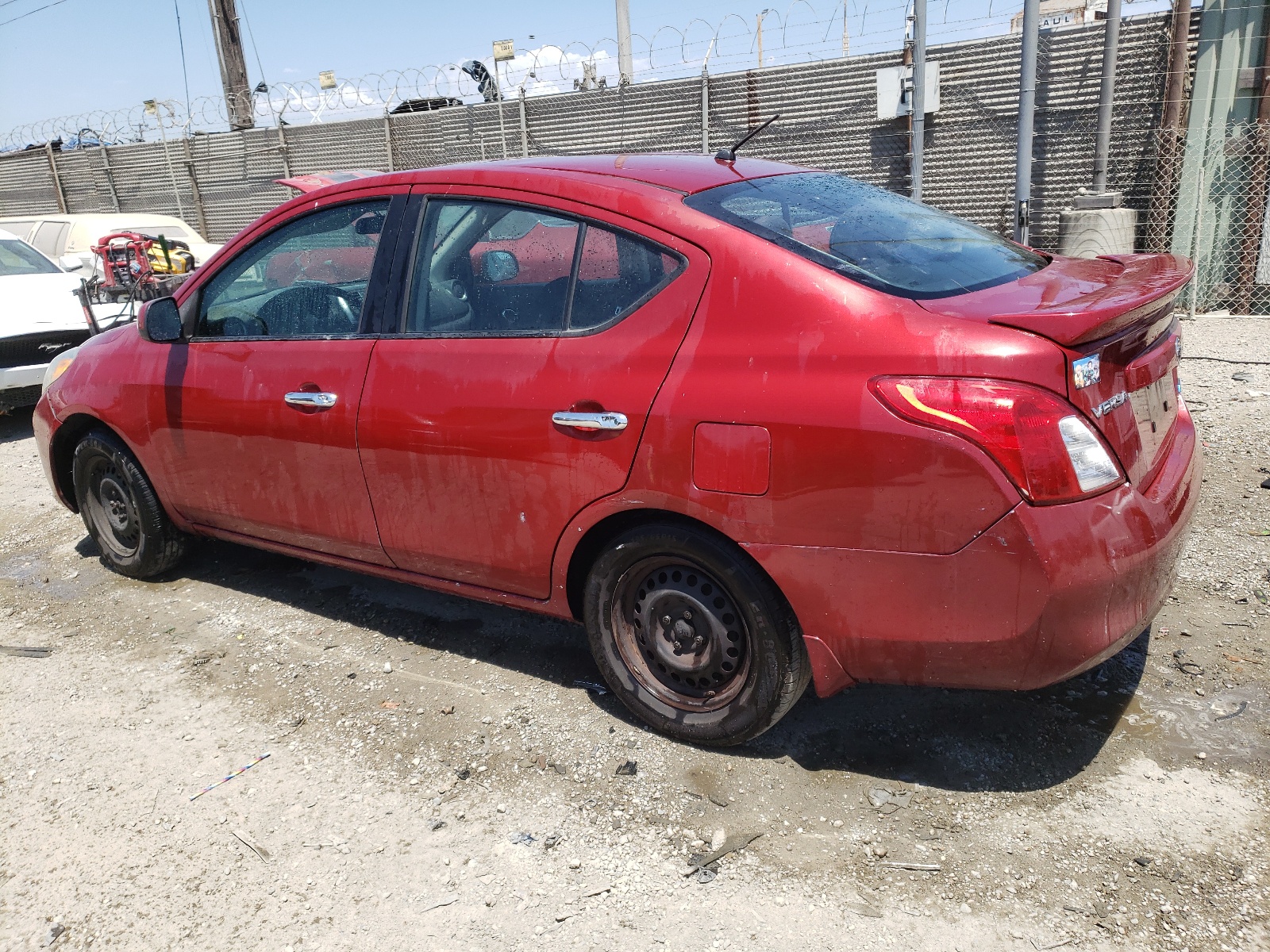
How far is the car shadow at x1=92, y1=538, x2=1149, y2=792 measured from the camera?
2.79 meters

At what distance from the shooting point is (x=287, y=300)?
367 cm

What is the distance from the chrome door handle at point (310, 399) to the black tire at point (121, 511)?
1.31m

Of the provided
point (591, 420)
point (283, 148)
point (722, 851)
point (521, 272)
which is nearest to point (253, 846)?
point (722, 851)

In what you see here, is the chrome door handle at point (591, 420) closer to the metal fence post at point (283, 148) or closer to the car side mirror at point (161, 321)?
the car side mirror at point (161, 321)

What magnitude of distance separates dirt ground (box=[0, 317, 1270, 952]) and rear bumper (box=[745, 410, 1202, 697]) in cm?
44

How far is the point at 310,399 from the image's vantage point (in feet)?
11.3

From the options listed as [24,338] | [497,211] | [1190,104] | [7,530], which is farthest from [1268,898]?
[1190,104]

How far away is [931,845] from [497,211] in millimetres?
2318

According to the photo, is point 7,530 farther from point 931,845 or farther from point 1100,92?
point 1100,92

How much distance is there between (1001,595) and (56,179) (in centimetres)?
2453

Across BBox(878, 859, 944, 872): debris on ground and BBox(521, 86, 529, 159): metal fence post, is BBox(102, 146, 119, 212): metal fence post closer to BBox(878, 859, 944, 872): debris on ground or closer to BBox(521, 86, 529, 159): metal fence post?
BBox(521, 86, 529, 159): metal fence post

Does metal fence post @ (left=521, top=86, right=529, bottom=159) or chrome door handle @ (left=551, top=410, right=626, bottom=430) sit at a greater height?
metal fence post @ (left=521, top=86, right=529, bottom=159)

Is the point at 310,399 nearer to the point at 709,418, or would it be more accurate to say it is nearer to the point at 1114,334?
the point at 709,418

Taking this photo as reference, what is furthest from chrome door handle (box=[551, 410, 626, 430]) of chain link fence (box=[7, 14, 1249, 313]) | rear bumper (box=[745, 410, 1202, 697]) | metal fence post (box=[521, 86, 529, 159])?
metal fence post (box=[521, 86, 529, 159])
